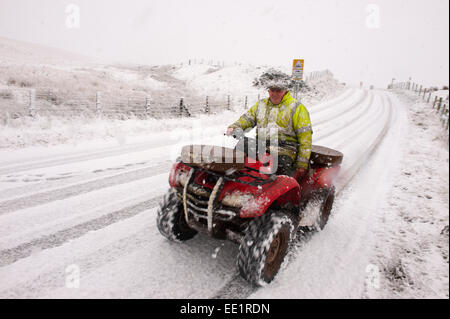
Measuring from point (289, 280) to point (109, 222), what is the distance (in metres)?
2.30

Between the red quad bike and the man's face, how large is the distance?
2.00ft

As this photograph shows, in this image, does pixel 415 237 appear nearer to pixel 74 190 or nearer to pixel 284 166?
pixel 284 166

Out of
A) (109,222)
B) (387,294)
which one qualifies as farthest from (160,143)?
(387,294)

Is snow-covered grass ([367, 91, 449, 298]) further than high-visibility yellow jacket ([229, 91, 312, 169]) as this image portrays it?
No

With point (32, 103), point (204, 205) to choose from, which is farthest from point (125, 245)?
point (32, 103)

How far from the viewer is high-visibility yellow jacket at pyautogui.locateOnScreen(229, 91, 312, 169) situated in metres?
2.98

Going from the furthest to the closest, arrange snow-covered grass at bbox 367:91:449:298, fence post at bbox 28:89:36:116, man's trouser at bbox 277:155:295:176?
fence post at bbox 28:89:36:116 → man's trouser at bbox 277:155:295:176 → snow-covered grass at bbox 367:91:449:298

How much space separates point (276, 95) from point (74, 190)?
3.57m

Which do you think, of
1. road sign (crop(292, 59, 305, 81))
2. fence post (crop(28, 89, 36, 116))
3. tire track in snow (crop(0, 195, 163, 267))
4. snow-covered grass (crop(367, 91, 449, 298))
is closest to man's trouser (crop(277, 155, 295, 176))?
snow-covered grass (crop(367, 91, 449, 298))

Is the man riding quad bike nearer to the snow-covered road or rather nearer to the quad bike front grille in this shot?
the quad bike front grille

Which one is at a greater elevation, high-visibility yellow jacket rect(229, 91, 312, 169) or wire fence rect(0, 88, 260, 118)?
high-visibility yellow jacket rect(229, 91, 312, 169)

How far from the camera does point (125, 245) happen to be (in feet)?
9.85

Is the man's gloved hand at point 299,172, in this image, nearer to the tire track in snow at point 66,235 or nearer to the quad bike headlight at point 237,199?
the quad bike headlight at point 237,199

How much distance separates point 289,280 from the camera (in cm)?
256
